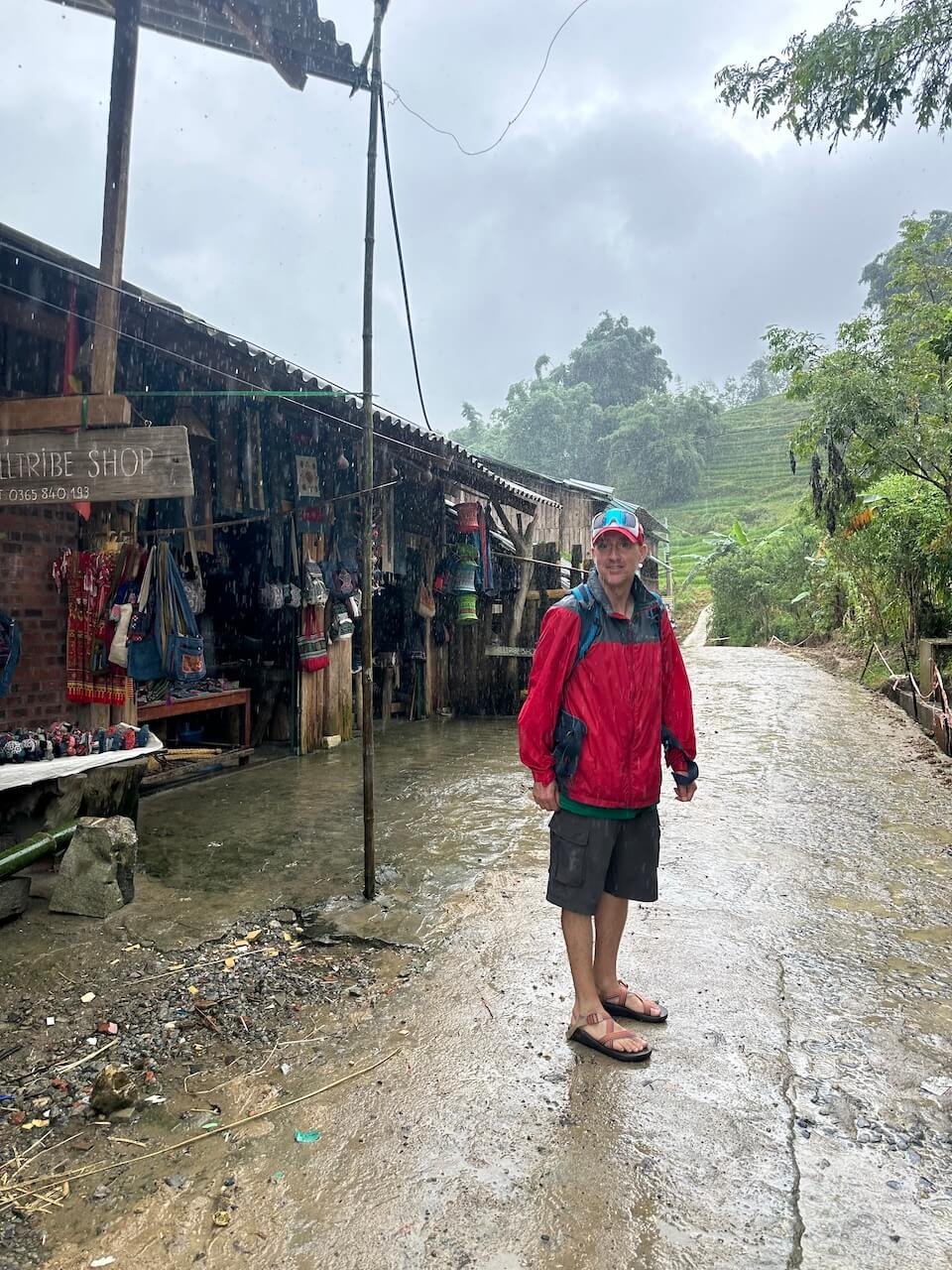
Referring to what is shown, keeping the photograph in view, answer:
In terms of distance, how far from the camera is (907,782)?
7.03 metres

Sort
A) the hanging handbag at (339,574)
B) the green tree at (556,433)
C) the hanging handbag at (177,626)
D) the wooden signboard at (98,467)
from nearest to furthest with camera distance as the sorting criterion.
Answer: the wooden signboard at (98,467) < the hanging handbag at (177,626) < the hanging handbag at (339,574) < the green tree at (556,433)

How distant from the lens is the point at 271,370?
18.5 ft

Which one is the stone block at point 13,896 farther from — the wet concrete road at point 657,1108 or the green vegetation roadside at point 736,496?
the green vegetation roadside at point 736,496

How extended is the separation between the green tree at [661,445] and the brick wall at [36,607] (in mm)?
43899

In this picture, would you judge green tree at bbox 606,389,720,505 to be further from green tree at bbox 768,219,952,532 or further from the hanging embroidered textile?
the hanging embroidered textile

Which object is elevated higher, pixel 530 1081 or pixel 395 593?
pixel 395 593

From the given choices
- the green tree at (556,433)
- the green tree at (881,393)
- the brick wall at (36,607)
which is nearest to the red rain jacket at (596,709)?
the brick wall at (36,607)

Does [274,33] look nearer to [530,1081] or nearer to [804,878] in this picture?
[530,1081]

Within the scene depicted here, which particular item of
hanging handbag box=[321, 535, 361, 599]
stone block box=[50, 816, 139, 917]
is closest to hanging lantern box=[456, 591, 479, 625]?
hanging handbag box=[321, 535, 361, 599]

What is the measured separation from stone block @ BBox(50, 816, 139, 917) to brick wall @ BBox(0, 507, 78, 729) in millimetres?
1802

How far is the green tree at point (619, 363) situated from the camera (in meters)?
55.7

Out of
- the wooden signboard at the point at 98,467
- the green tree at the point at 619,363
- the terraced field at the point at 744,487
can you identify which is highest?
the green tree at the point at 619,363

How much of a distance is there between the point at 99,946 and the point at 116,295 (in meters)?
3.59

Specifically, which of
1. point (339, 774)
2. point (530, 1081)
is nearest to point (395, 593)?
point (339, 774)
